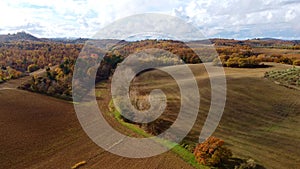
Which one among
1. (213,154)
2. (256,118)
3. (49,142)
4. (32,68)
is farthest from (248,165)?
(32,68)

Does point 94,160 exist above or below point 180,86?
below

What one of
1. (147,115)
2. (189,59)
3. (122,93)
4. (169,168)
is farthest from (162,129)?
(189,59)

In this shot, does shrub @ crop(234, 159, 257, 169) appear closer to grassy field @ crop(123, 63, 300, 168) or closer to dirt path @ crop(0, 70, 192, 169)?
grassy field @ crop(123, 63, 300, 168)

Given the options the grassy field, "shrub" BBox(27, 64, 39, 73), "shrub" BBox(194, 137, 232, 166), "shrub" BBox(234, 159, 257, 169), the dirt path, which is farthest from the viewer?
"shrub" BBox(27, 64, 39, 73)

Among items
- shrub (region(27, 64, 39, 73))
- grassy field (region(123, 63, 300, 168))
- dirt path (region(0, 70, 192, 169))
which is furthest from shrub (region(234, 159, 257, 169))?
shrub (region(27, 64, 39, 73))

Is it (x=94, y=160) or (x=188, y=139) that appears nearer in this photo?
(x=94, y=160)

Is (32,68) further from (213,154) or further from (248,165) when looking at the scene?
(248,165)

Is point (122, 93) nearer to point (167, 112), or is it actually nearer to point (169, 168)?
point (167, 112)

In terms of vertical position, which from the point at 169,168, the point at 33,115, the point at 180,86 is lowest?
the point at 169,168
